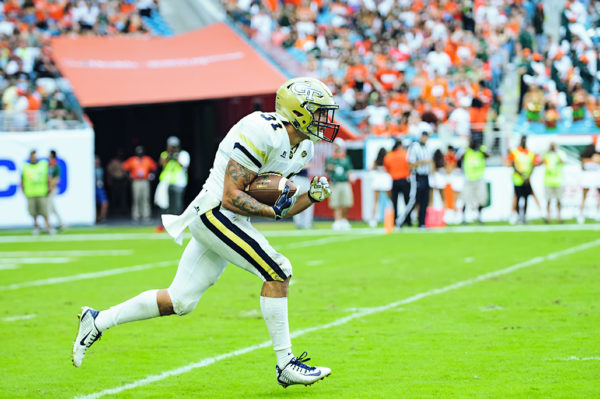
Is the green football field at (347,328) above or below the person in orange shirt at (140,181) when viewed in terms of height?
above

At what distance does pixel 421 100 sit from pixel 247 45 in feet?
15.4

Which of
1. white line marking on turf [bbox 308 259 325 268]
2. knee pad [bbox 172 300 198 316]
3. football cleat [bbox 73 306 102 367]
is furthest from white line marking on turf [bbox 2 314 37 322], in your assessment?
white line marking on turf [bbox 308 259 325 268]

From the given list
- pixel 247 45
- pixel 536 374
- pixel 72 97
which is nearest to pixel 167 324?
pixel 536 374

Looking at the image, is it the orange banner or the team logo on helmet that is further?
the orange banner

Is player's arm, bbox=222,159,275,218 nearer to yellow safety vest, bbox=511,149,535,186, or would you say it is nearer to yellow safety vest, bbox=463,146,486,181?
yellow safety vest, bbox=511,149,535,186

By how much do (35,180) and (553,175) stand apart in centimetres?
1052

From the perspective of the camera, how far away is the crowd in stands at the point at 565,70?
847 inches

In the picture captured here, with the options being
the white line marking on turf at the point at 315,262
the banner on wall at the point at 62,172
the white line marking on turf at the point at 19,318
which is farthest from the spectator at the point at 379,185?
the white line marking on turf at the point at 19,318

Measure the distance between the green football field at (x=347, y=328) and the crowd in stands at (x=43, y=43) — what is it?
8331mm

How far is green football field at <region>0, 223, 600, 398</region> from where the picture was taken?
5.48 m

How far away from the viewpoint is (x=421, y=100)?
23234 mm

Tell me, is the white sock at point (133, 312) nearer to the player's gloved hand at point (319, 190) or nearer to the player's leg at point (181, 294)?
the player's leg at point (181, 294)

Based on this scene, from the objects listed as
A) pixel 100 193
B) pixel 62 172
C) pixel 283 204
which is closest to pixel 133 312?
pixel 283 204

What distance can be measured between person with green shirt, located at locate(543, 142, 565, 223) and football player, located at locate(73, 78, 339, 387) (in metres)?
15.0
